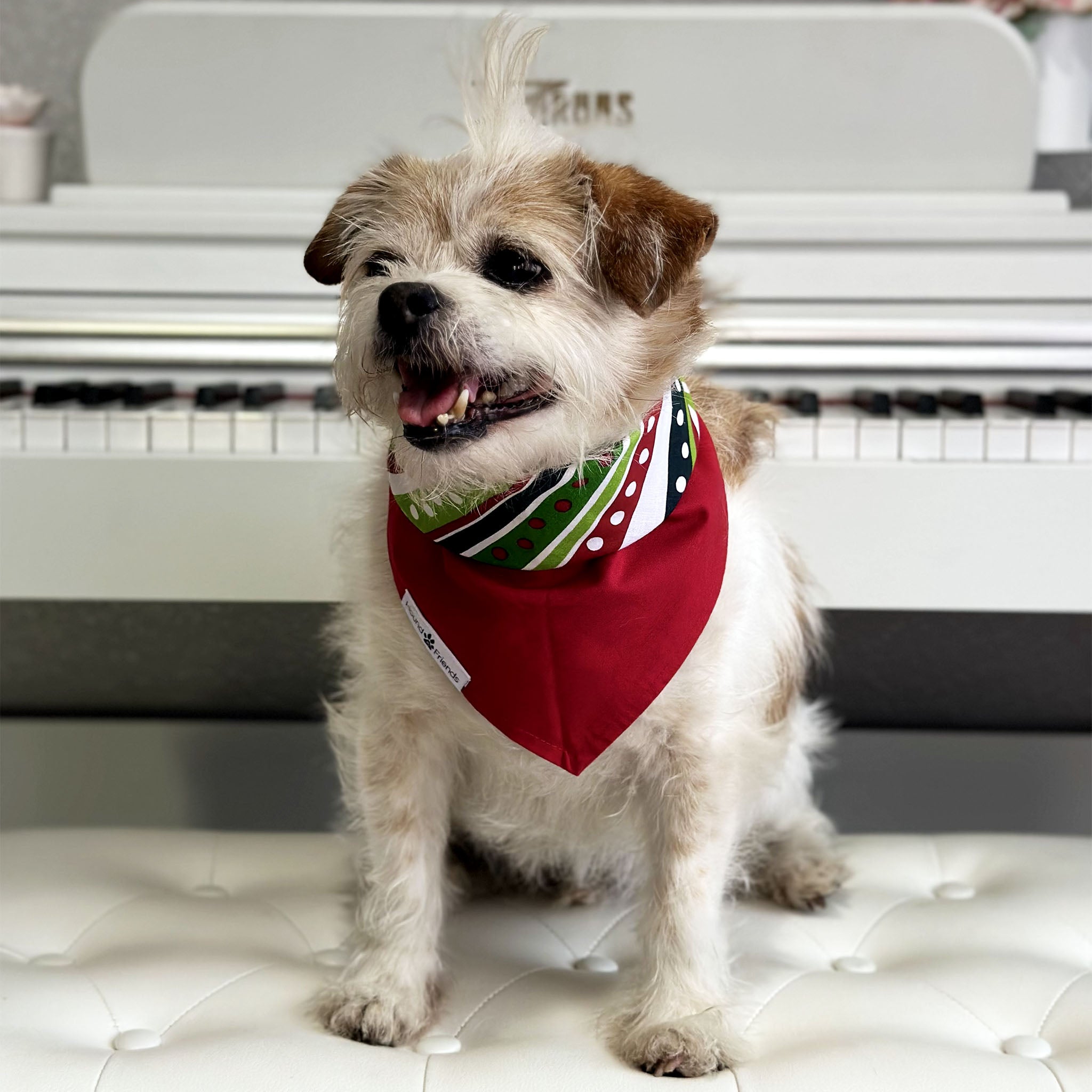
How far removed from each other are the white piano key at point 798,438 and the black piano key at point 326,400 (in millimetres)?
496

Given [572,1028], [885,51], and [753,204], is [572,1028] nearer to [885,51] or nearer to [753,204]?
[753,204]

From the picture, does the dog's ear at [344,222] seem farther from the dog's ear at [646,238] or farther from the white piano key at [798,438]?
the white piano key at [798,438]

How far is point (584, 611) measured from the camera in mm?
1022

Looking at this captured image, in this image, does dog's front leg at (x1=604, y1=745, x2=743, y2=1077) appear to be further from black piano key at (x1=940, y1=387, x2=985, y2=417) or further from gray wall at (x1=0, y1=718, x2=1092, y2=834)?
gray wall at (x1=0, y1=718, x2=1092, y2=834)

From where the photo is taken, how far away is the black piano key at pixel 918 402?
1.35 metres

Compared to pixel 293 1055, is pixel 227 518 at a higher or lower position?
higher

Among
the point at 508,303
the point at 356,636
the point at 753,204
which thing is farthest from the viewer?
the point at 753,204

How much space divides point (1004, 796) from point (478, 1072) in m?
1.43

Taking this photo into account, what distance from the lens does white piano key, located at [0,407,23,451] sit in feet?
4.29

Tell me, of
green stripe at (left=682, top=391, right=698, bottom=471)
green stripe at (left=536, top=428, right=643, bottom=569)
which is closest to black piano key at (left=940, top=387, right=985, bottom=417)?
green stripe at (left=682, top=391, right=698, bottom=471)

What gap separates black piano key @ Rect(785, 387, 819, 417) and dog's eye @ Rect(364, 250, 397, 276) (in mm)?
573

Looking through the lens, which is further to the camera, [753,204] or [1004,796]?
[1004,796]

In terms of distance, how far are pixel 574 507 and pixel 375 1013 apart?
0.46 metres

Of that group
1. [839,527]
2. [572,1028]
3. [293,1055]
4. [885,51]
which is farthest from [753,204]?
[293,1055]
